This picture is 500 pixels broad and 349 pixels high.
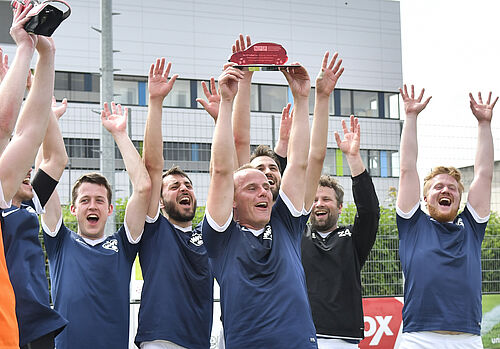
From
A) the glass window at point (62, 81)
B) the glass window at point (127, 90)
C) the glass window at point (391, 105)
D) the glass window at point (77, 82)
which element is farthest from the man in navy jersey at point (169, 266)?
the glass window at point (391, 105)

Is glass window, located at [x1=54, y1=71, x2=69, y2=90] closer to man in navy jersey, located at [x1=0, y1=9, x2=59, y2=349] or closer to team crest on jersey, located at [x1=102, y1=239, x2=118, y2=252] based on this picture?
team crest on jersey, located at [x1=102, y1=239, x2=118, y2=252]

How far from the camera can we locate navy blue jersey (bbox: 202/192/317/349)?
415 centimetres

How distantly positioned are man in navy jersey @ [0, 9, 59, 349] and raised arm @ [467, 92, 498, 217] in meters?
3.97

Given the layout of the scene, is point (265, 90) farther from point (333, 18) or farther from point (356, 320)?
point (356, 320)

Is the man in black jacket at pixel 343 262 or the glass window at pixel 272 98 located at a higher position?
the glass window at pixel 272 98

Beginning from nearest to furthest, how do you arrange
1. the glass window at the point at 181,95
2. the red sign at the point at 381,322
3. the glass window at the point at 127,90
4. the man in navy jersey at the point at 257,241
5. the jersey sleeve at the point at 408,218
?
1. the man in navy jersey at the point at 257,241
2. the jersey sleeve at the point at 408,218
3. the red sign at the point at 381,322
4. the glass window at the point at 127,90
5. the glass window at the point at 181,95

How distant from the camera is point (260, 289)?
14.0ft

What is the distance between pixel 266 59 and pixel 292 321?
173cm

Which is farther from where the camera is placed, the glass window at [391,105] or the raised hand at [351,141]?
the glass window at [391,105]

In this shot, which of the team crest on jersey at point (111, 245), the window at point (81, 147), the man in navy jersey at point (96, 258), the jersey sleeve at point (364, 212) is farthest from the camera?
the window at point (81, 147)

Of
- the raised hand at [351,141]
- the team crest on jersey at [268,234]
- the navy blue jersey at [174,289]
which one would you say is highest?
the raised hand at [351,141]

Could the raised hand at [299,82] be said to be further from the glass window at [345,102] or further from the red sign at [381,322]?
the glass window at [345,102]

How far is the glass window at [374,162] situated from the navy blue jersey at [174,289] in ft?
52.2

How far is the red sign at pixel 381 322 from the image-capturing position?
8.99m
